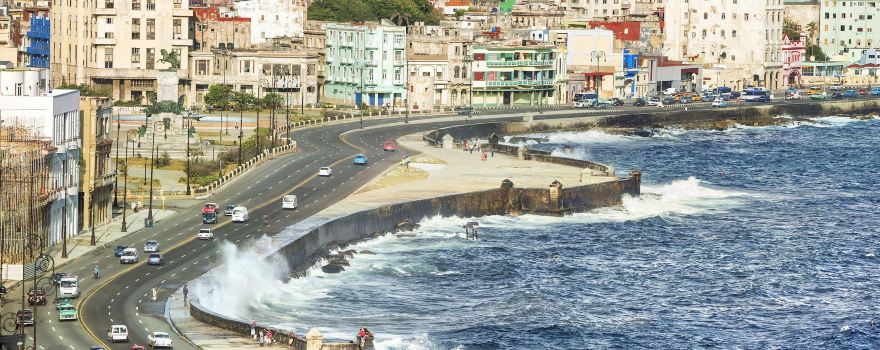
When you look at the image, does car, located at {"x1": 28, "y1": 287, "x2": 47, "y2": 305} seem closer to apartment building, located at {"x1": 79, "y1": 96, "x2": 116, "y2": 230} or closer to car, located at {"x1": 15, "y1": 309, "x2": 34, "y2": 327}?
car, located at {"x1": 15, "y1": 309, "x2": 34, "y2": 327}

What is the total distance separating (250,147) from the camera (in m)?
197

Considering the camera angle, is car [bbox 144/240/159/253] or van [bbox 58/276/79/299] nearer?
van [bbox 58/276/79/299]

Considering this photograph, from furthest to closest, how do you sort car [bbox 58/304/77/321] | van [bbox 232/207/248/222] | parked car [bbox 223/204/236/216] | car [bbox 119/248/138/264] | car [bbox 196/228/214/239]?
1. parked car [bbox 223/204/236/216]
2. van [bbox 232/207/248/222]
3. car [bbox 196/228/214/239]
4. car [bbox 119/248/138/264]
5. car [bbox 58/304/77/321]

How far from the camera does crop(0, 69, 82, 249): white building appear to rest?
134m

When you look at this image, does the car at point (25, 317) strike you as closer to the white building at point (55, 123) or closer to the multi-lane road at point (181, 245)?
the multi-lane road at point (181, 245)

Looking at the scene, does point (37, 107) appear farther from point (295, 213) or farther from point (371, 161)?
point (371, 161)

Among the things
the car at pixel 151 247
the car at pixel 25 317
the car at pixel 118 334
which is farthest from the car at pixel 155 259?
the car at pixel 118 334

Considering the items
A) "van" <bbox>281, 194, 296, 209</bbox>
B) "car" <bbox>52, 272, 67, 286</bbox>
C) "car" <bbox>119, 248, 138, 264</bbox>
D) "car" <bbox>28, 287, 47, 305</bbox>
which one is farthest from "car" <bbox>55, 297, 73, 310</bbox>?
"van" <bbox>281, 194, 296, 209</bbox>

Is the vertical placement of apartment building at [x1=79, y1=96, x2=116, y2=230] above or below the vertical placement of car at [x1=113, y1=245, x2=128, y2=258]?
above

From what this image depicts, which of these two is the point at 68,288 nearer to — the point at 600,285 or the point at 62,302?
the point at 62,302

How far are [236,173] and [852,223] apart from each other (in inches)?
2164

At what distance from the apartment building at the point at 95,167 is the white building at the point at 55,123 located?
3.77ft

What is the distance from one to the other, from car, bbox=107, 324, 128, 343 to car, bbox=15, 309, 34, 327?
4.69 m

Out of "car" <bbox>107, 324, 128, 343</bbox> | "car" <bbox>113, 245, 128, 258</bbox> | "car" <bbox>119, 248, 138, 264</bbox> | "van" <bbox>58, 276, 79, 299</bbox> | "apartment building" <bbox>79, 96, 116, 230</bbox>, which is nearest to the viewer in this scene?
"car" <bbox>107, 324, 128, 343</bbox>
